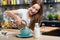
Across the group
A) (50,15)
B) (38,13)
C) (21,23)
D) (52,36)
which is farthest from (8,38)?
(50,15)

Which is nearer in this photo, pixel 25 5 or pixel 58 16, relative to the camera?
pixel 58 16

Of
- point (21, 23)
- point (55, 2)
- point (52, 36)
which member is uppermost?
point (55, 2)

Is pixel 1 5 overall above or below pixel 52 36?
above

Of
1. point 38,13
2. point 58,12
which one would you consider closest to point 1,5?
point 58,12

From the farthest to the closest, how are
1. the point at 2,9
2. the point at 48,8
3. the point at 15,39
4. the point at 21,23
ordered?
1. the point at 2,9
2. the point at 48,8
3. the point at 21,23
4. the point at 15,39

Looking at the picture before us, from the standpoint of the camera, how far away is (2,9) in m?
5.12

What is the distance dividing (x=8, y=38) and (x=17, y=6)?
3009 millimetres

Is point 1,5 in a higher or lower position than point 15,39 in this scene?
higher

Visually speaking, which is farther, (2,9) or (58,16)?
(2,9)

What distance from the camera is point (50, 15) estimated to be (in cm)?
452

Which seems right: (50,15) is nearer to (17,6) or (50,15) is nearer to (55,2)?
(55,2)

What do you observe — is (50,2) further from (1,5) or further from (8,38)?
(8,38)

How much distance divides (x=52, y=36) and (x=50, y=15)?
2370 millimetres

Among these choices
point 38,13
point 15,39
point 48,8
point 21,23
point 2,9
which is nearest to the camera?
point 15,39
